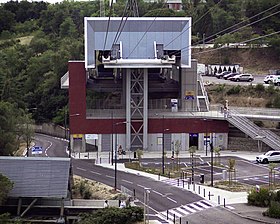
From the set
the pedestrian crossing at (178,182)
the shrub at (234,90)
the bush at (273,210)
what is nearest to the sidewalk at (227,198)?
the pedestrian crossing at (178,182)

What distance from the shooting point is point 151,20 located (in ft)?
136

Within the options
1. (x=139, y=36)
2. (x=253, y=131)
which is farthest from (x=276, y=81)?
(x=139, y=36)

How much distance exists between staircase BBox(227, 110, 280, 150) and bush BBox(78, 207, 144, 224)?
58.2 feet

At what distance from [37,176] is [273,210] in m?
10.2

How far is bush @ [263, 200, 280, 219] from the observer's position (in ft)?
78.1

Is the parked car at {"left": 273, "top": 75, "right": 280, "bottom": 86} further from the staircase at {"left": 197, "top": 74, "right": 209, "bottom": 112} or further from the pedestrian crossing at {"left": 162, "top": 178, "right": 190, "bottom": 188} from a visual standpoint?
the pedestrian crossing at {"left": 162, "top": 178, "right": 190, "bottom": 188}

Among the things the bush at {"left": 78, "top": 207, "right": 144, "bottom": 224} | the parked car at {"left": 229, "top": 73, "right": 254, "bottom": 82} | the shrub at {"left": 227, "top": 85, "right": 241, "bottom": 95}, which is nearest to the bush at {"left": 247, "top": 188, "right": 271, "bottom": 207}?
the bush at {"left": 78, "top": 207, "right": 144, "bottom": 224}

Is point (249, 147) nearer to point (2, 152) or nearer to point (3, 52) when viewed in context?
point (2, 152)

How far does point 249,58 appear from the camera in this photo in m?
65.3

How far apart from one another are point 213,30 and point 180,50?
112 feet

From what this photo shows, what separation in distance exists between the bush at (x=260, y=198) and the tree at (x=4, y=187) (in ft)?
31.6

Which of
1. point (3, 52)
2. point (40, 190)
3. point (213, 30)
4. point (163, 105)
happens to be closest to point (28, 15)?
point (3, 52)

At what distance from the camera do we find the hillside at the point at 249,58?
63744 mm

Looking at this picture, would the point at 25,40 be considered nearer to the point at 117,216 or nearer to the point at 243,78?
the point at 243,78
